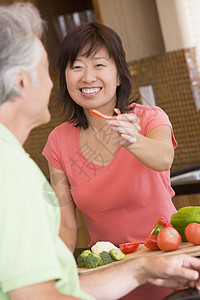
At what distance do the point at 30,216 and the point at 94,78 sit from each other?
0.95m

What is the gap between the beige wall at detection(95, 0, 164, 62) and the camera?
10.7 feet

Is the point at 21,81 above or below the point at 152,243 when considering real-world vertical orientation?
above

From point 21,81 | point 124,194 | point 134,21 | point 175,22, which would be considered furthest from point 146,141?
point 134,21

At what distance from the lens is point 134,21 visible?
3285 mm

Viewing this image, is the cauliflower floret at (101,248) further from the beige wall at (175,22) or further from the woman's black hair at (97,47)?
the beige wall at (175,22)

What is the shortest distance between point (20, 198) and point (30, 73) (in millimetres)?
254

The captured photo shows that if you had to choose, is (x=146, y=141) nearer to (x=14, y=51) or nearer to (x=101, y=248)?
(x=101, y=248)

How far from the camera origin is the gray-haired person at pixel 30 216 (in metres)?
0.85

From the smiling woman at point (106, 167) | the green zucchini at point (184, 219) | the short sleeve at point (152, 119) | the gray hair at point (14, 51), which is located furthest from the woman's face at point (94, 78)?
the gray hair at point (14, 51)

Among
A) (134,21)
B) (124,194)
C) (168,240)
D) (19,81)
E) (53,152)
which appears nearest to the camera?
(19,81)

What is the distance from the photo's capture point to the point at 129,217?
1739 millimetres

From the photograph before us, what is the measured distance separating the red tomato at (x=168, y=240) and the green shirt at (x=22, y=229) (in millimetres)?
521

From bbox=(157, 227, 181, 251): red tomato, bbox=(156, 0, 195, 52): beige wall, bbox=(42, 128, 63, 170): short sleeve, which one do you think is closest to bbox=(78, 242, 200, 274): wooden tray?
bbox=(157, 227, 181, 251): red tomato

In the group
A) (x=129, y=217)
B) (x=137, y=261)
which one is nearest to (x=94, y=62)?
(x=129, y=217)
